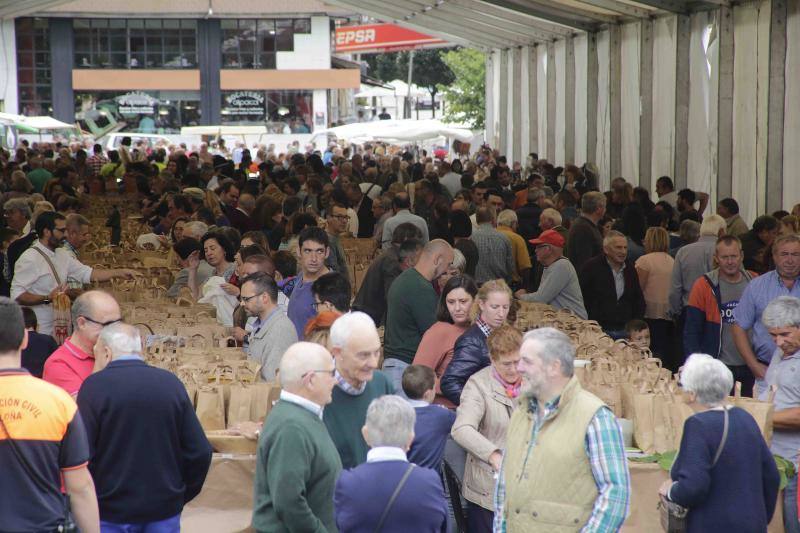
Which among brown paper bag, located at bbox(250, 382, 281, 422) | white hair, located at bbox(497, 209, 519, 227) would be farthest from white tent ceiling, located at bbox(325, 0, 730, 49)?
brown paper bag, located at bbox(250, 382, 281, 422)

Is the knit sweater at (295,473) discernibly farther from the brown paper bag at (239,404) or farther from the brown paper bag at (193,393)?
the brown paper bag at (193,393)

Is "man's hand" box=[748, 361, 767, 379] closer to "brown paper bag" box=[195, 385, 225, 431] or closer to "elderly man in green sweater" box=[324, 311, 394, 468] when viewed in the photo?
Result: "brown paper bag" box=[195, 385, 225, 431]

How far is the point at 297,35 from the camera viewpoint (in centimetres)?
5944

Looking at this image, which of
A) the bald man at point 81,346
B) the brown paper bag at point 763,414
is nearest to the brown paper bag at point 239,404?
the bald man at point 81,346

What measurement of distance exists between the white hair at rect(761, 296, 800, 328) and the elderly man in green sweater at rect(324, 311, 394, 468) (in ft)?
7.62

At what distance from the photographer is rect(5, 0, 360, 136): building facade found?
5781 cm

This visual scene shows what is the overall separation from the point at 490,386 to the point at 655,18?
52.1ft

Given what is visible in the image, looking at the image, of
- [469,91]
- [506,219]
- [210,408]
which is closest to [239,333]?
[210,408]

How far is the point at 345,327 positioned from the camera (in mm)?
5422

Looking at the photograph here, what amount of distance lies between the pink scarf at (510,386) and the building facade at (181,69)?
52562mm

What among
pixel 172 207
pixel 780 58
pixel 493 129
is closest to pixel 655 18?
pixel 780 58

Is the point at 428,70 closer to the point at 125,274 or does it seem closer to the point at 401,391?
the point at 125,274

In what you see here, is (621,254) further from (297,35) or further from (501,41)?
(297,35)

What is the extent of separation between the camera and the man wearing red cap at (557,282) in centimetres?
1005
